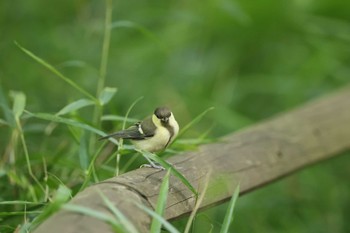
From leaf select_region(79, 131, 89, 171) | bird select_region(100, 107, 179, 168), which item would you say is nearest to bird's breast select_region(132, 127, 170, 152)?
bird select_region(100, 107, 179, 168)

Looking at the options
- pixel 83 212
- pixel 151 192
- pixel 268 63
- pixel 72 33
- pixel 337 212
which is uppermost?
pixel 83 212

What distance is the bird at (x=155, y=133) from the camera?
2.54 meters

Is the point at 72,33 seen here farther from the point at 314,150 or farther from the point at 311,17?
the point at 314,150

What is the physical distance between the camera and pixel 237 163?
117 inches

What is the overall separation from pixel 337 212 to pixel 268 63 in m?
1.61

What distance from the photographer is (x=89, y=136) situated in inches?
123

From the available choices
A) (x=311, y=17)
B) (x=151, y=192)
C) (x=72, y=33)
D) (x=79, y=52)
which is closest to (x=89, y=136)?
(x=151, y=192)

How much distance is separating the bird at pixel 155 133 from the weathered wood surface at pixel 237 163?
0.10 meters

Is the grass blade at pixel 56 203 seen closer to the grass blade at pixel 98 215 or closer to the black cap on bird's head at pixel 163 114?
the grass blade at pixel 98 215

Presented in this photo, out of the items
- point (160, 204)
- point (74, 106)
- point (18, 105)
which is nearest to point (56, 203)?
point (160, 204)

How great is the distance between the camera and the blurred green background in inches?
172

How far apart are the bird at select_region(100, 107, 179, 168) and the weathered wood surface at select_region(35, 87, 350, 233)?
4.1 inches

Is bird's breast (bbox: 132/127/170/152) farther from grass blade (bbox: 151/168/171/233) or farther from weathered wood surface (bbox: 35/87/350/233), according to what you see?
grass blade (bbox: 151/168/171/233)

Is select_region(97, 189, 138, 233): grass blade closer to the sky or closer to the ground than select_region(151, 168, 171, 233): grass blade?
closer to the sky
